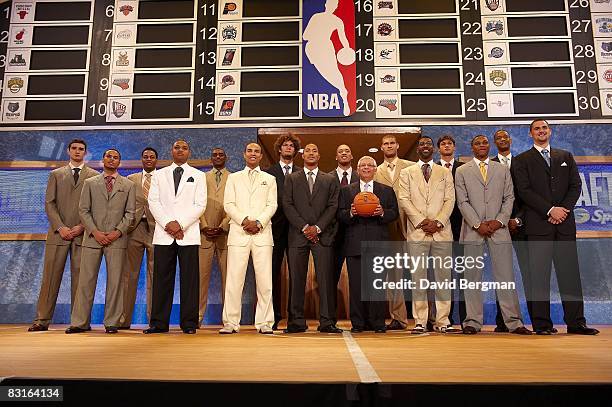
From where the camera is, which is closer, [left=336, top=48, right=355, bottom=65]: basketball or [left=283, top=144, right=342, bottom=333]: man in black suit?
[left=283, top=144, right=342, bottom=333]: man in black suit

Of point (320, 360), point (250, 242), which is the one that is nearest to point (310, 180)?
point (250, 242)

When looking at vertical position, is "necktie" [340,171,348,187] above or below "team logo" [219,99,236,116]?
below

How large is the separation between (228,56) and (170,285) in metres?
3.86

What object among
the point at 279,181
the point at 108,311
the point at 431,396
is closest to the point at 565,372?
the point at 431,396

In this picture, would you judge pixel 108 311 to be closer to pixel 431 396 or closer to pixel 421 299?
pixel 421 299

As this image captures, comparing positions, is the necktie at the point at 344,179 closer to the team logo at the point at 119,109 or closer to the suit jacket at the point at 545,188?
the suit jacket at the point at 545,188

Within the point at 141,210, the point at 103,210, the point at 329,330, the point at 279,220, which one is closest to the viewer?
the point at 329,330

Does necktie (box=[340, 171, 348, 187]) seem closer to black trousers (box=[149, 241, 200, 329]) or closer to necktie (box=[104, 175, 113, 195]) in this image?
black trousers (box=[149, 241, 200, 329])

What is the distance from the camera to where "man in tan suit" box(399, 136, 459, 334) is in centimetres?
474

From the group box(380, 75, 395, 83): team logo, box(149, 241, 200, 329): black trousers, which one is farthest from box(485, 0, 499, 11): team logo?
box(149, 241, 200, 329): black trousers

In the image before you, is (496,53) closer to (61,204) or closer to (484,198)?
(484,198)

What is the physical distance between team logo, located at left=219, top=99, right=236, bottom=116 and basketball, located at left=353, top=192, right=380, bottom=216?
10.3 feet

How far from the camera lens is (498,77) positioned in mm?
7082

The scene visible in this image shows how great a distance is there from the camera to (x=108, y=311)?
4.83 metres
